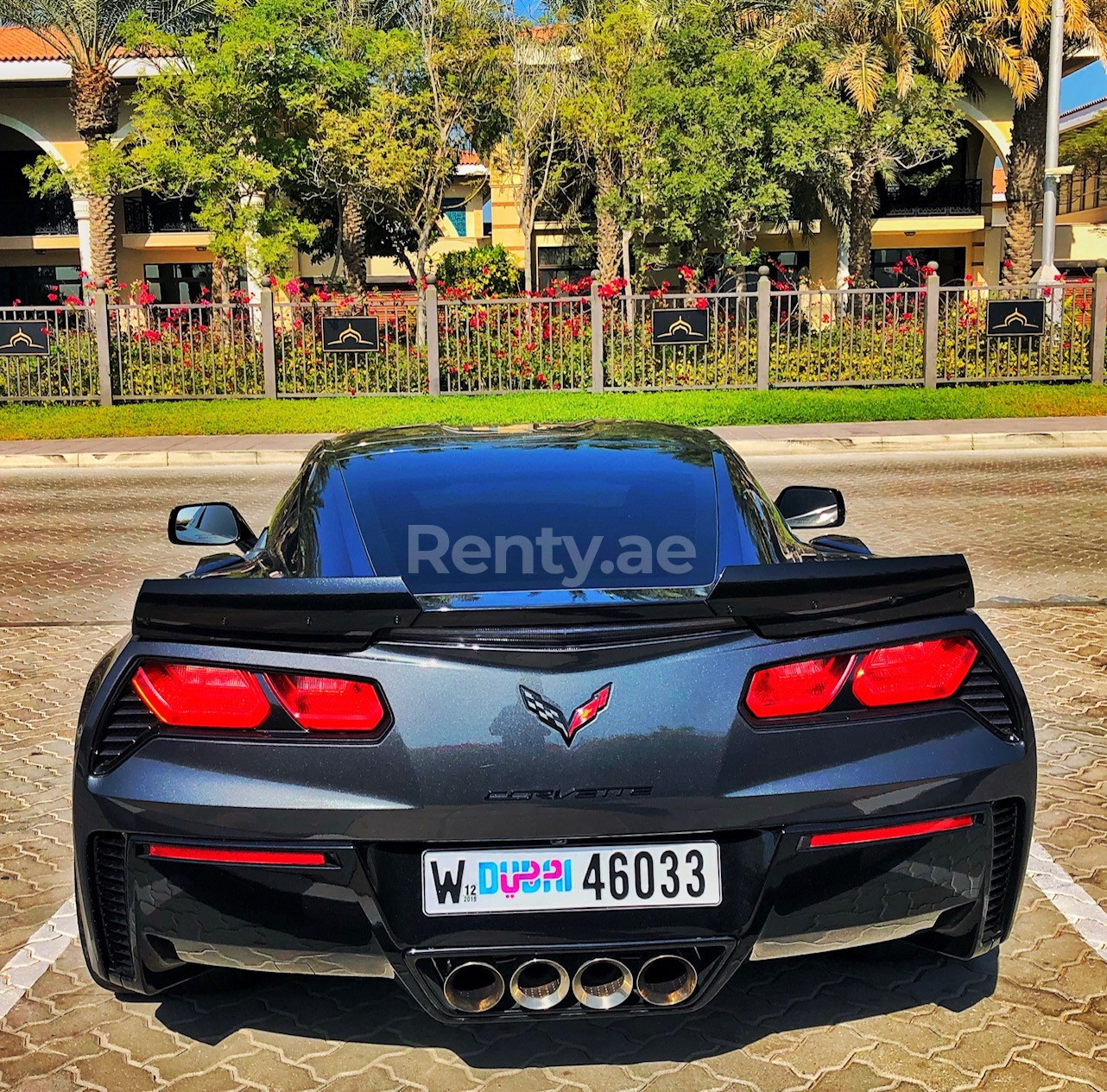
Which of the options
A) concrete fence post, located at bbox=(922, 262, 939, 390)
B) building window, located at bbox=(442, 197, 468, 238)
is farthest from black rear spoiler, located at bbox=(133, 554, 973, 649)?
building window, located at bbox=(442, 197, 468, 238)

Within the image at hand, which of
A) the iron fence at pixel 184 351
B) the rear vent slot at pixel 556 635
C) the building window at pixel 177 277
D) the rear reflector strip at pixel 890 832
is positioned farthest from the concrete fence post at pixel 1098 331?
the building window at pixel 177 277

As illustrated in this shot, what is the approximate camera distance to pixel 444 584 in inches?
120

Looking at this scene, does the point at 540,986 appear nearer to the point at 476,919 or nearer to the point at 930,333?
the point at 476,919

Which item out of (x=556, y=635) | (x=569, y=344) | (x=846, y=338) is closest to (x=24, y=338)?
(x=569, y=344)

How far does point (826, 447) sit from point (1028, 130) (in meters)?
16.4

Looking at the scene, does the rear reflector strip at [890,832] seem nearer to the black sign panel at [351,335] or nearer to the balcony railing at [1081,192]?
the black sign panel at [351,335]

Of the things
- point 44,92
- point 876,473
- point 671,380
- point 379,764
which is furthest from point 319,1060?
point 44,92

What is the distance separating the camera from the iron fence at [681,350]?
856 inches

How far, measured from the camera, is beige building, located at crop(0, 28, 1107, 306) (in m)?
40.3

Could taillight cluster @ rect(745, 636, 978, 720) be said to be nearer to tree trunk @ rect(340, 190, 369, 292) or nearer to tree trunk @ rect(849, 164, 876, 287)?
tree trunk @ rect(340, 190, 369, 292)

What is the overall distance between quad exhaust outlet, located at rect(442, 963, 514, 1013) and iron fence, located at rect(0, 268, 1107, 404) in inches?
769

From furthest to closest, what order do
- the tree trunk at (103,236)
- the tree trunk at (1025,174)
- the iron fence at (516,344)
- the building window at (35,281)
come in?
the building window at (35,281)
the tree trunk at (103,236)
the tree trunk at (1025,174)
the iron fence at (516,344)

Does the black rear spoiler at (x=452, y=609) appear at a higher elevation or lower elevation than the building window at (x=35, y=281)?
lower

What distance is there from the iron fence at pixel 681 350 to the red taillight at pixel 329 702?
19.5 m
